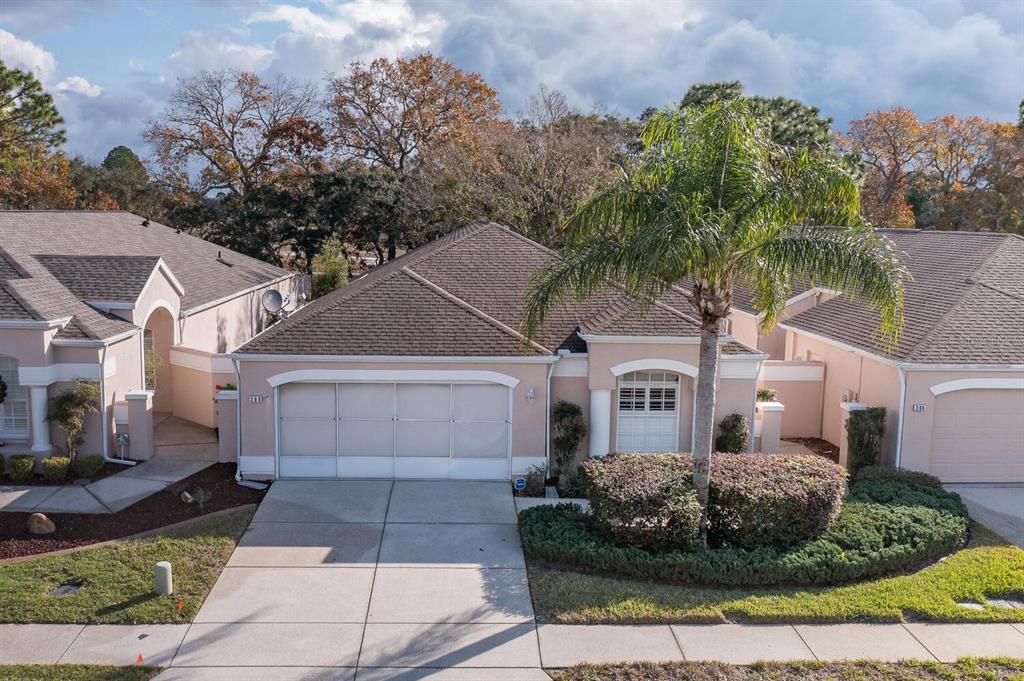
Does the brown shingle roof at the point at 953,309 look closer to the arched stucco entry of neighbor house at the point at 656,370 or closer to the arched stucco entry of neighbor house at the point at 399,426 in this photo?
the arched stucco entry of neighbor house at the point at 656,370

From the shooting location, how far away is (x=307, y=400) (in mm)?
16609

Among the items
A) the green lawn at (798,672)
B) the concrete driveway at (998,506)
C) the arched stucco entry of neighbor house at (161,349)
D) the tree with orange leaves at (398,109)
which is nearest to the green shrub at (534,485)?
the green lawn at (798,672)

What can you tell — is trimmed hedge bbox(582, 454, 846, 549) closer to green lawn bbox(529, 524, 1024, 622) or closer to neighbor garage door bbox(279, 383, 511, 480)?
green lawn bbox(529, 524, 1024, 622)

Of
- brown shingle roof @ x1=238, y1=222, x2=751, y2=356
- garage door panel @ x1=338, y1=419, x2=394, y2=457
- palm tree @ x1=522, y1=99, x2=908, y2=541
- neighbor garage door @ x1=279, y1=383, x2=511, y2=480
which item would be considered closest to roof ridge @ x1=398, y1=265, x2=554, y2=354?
brown shingle roof @ x1=238, y1=222, x2=751, y2=356

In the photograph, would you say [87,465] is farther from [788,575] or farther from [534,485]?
[788,575]

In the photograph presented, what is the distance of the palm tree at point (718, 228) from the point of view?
38.4 ft

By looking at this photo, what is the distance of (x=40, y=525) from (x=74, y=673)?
5.19m

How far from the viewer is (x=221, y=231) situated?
40000 millimetres

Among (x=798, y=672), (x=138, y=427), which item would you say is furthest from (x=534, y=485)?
(x=138, y=427)

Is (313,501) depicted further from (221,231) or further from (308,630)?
(221,231)

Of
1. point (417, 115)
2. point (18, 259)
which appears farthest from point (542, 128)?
point (18, 259)

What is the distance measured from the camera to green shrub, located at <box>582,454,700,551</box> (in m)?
12.3

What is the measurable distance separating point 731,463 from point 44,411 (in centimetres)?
1339

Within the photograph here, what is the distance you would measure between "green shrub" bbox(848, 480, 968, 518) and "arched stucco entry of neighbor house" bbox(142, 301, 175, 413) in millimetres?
16593
